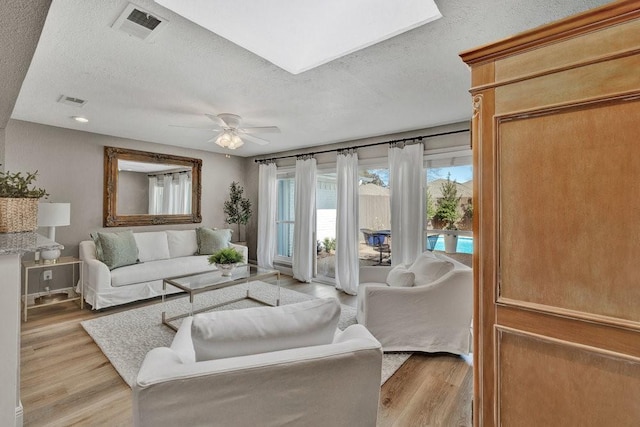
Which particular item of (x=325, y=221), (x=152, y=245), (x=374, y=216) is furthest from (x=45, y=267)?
(x=374, y=216)

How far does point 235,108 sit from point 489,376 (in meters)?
3.12

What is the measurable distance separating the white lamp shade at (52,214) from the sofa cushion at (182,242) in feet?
4.82

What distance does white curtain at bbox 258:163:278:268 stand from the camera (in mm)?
5758

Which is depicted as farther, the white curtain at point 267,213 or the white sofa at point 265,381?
the white curtain at point 267,213

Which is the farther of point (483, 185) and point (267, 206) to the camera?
point (267, 206)

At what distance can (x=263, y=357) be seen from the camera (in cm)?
114

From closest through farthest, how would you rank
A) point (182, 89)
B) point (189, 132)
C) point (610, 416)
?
point (610, 416), point (182, 89), point (189, 132)

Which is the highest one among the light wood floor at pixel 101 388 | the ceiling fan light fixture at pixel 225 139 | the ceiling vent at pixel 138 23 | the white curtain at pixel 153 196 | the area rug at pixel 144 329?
the ceiling vent at pixel 138 23

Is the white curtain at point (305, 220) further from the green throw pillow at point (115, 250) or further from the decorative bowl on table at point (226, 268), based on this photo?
the green throw pillow at point (115, 250)

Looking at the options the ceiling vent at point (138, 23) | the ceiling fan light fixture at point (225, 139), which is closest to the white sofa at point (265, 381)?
the ceiling vent at point (138, 23)

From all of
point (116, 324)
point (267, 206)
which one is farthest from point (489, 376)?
point (267, 206)

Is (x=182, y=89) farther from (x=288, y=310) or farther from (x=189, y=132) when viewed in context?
(x=288, y=310)

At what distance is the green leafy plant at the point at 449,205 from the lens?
3852mm

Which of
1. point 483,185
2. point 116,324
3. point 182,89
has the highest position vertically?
point 182,89
